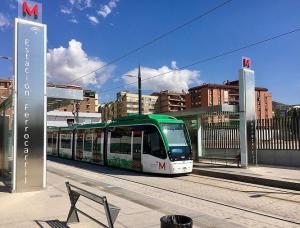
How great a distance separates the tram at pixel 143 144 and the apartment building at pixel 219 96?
10755 centimetres

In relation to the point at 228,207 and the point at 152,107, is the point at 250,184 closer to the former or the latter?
the point at 228,207

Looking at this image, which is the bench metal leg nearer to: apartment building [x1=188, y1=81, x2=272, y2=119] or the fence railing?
the fence railing

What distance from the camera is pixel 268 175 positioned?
16.1m

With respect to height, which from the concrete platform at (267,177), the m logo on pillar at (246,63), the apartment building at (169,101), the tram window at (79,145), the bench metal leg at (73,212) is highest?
the apartment building at (169,101)

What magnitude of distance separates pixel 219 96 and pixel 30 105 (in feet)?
432

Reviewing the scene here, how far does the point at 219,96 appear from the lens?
140125 mm

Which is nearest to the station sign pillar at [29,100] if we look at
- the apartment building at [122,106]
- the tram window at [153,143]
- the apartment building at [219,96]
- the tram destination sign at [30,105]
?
the tram destination sign at [30,105]

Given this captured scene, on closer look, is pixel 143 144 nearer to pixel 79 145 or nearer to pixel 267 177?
pixel 267 177

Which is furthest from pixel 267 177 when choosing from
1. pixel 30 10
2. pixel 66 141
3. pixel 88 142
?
pixel 66 141

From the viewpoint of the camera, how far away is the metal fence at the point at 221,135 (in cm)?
2323

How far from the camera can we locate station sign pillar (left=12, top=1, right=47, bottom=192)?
11.9 meters

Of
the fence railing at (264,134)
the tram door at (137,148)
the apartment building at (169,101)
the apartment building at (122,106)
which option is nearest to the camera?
the tram door at (137,148)

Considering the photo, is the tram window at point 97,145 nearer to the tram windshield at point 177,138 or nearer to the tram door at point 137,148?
the tram door at point 137,148

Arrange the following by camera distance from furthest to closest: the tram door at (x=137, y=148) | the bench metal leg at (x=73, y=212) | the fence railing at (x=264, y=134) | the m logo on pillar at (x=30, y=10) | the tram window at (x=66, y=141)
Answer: the tram window at (x=66, y=141) < the fence railing at (x=264, y=134) < the tram door at (x=137, y=148) < the m logo on pillar at (x=30, y=10) < the bench metal leg at (x=73, y=212)
